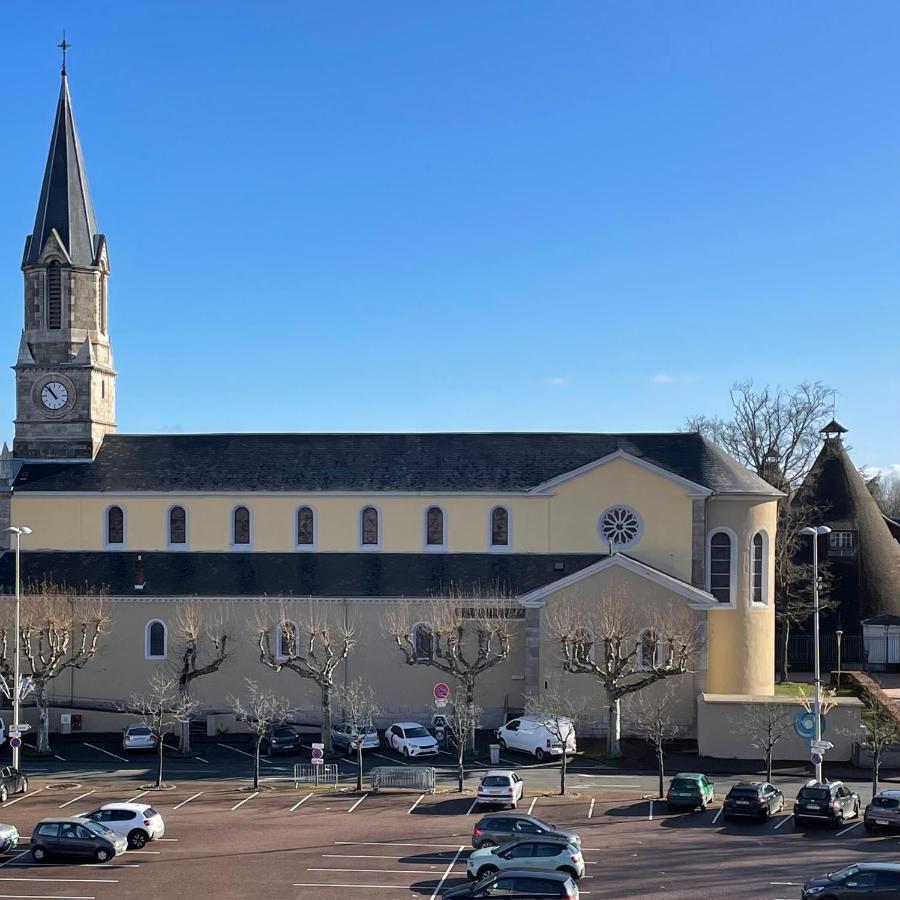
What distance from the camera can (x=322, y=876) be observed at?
31781 mm

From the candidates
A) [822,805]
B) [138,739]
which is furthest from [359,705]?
[822,805]

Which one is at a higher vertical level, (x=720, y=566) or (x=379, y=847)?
(x=720, y=566)

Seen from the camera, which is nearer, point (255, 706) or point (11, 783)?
point (11, 783)

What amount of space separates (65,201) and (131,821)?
125ft

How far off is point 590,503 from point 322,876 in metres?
29.0

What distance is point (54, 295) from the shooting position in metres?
61.4

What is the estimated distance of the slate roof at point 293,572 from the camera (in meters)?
56.3

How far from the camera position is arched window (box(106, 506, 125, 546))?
5953 cm

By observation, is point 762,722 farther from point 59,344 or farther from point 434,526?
point 59,344

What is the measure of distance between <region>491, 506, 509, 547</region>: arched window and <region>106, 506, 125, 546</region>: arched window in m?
19.1

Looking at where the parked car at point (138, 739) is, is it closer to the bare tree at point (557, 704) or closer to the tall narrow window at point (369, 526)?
the tall narrow window at point (369, 526)

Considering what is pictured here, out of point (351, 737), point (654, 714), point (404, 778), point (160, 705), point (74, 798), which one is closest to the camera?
point (74, 798)

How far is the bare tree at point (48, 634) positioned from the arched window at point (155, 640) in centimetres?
206

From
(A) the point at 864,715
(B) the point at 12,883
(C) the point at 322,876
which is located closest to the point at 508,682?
(A) the point at 864,715
